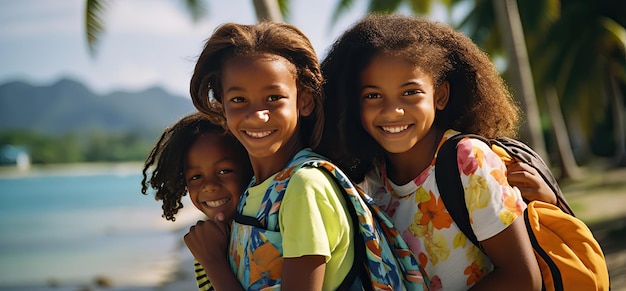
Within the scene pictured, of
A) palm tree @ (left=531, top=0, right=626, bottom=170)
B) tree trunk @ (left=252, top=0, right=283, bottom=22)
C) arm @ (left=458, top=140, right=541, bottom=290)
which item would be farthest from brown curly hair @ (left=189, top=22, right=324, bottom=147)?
palm tree @ (left=531, top=0, right=626, bottom=170)

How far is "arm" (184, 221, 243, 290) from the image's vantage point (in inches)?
89.0

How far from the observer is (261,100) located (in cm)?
226

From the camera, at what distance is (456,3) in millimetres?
22312

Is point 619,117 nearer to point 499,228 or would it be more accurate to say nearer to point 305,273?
point 499,228

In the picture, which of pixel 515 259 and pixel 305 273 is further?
pixel 515 259

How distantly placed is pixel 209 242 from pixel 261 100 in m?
0.53

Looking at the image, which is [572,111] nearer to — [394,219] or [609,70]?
[609,70]

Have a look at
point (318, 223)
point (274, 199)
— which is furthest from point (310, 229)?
point (274, 199)

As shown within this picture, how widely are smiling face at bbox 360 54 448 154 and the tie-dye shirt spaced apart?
11 cm

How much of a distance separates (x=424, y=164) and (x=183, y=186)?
3.12 feet

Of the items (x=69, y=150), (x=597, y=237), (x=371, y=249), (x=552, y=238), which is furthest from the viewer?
(x=69, y=150)

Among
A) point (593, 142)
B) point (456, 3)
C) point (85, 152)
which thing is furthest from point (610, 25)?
point (85, 152)

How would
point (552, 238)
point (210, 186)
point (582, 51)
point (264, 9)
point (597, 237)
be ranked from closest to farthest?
point (552, 238) < point (210, 186) < point (264, 9) < point (597, 237) < point (582, 51)

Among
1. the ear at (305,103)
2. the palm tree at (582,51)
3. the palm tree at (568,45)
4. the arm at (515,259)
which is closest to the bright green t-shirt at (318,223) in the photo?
the ear at (305,103)
